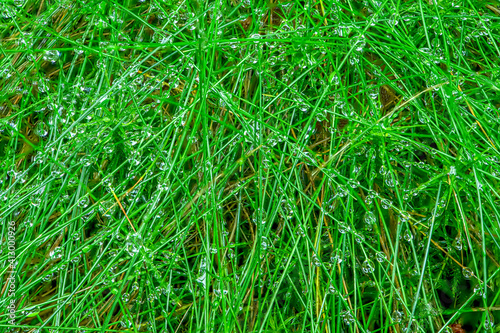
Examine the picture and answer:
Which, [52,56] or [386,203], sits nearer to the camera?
[386,203]

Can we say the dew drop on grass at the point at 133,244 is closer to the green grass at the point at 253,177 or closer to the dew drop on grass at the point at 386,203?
the green grass at the point at 253,177

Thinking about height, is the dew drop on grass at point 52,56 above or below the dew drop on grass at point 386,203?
above

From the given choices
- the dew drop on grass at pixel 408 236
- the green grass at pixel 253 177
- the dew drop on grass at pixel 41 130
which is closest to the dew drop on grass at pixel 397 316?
the green grass at pixel 253 177

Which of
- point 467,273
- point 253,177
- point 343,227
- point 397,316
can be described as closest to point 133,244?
point 253,177

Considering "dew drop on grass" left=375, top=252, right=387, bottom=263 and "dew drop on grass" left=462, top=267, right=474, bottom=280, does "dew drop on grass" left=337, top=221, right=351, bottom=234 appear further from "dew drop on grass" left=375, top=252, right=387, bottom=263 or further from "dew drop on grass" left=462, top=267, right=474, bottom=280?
"dew drop on grass" left=462, top=267, right=474, bottom=280

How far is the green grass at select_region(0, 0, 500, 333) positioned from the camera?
2.52 ft

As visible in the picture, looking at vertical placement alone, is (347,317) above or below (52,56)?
below

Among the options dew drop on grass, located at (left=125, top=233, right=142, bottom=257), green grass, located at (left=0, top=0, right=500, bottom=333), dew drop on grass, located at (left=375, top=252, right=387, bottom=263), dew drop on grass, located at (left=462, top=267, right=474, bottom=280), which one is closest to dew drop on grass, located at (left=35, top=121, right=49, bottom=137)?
green grass, located at (left=0, top=0, right=500, bottom=333)

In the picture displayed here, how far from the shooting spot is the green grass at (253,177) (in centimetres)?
77

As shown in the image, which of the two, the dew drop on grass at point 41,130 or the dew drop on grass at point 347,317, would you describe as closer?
the dew drop on grass at point 347,317

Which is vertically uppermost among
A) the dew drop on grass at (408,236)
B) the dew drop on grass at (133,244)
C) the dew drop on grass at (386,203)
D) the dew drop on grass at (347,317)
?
the dew drop on grass at (386,203)

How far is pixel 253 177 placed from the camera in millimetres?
804

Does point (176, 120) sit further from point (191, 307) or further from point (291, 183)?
point (191, 307)

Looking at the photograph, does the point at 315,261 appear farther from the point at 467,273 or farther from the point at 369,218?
the point at 467,273
